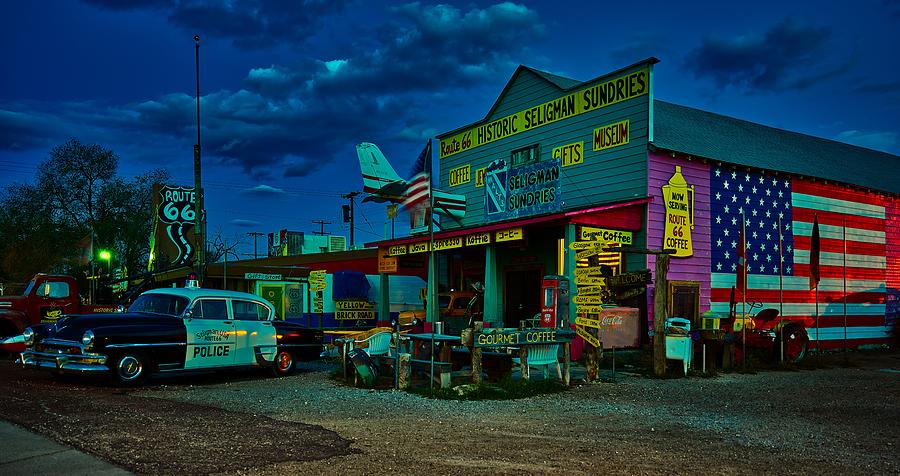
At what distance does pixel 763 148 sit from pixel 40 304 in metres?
20.1

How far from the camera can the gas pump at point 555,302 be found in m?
12.7

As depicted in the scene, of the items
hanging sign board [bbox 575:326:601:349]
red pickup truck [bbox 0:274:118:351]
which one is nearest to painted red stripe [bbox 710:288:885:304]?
hanging sign board [bbox 575:326:601:349]

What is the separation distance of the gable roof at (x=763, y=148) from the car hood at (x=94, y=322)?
38.8 ft

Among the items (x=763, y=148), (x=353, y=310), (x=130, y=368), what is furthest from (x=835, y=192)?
(x=130, y=368)

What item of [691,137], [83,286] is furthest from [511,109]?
[83,286]

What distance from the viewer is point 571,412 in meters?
9.35

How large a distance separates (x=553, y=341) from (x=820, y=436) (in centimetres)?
470

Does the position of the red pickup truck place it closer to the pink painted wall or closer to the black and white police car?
the black and white police car

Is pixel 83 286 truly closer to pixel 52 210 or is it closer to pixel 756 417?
pixel 52 210

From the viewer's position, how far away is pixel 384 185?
2392 centimetres

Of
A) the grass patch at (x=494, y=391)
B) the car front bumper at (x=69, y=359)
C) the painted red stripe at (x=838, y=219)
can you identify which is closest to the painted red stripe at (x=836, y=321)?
the painted red stripe at (x=838, y=219)

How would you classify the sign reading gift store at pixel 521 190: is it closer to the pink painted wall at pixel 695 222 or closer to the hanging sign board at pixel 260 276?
the pink painted wall at pixel 695 222

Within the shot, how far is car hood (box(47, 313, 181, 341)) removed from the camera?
1149 centimetres

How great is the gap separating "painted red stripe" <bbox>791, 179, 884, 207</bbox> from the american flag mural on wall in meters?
0.03
